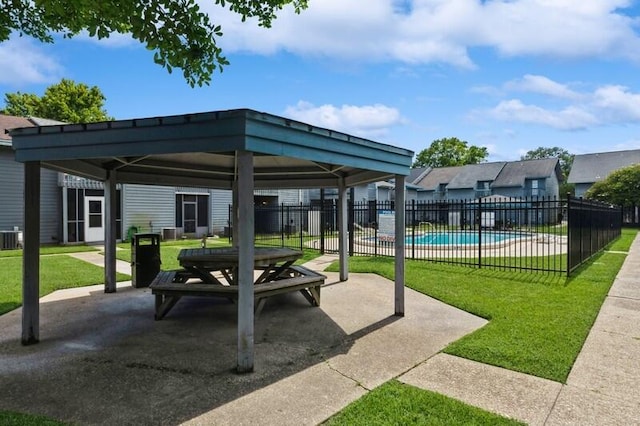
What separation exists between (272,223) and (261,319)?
21.4 m

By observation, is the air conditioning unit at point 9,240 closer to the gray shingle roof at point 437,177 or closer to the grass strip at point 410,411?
the grass strip at point 410,411

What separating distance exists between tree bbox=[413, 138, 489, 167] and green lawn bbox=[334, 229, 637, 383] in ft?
175

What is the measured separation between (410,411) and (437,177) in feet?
145

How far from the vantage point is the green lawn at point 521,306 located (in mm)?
4309

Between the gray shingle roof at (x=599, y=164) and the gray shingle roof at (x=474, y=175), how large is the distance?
7377mm

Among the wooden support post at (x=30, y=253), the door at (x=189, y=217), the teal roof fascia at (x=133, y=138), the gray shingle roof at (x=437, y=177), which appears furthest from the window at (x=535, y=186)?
the wooden support post at (x=30, y=253)

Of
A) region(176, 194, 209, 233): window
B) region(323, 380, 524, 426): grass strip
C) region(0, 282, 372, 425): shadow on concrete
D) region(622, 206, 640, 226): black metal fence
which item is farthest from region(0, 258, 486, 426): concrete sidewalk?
region(622, 206, 640, 226): black metal fence

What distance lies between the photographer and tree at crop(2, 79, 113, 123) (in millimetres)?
31312

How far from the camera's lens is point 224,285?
558 centimetres

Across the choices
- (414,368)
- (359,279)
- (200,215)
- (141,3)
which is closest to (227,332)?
(414,368)

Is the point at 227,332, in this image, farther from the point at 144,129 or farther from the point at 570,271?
the point at 570,271

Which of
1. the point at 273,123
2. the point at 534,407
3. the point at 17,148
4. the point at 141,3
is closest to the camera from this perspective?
the point at 534,407

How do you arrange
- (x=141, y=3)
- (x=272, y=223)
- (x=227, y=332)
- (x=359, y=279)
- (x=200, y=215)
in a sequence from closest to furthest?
(x=227, y=332) → (x=141, y=3) → (x=359, y=279) → (x=200, y=215) → (x=272, y=223)

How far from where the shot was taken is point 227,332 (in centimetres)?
523
